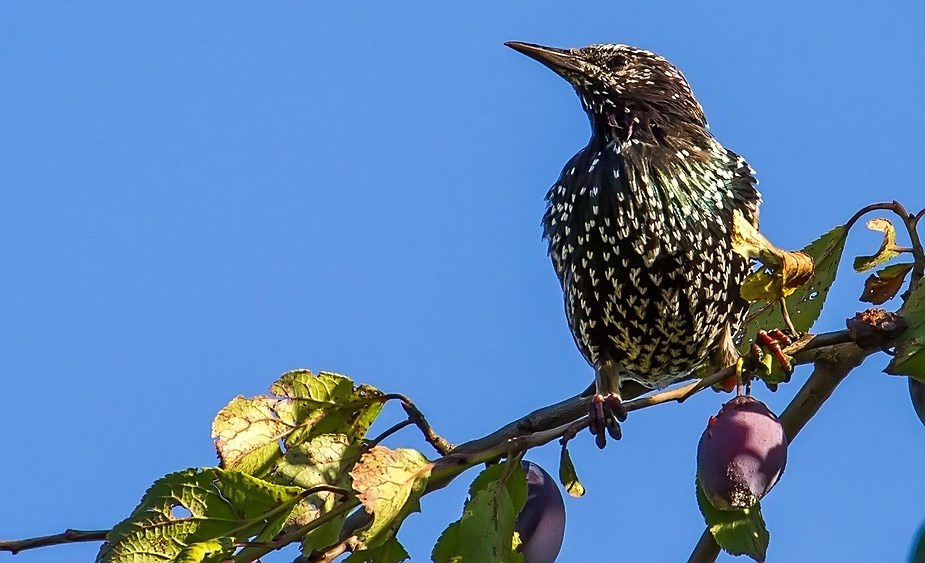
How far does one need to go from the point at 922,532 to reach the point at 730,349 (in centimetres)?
304

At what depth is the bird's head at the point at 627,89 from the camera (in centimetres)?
452

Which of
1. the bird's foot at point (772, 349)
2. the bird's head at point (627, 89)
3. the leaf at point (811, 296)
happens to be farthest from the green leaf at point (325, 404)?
the bird's head at point (627, 89)

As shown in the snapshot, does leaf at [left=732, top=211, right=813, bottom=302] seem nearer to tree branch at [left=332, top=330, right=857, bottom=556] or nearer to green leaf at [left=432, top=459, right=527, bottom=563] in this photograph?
tree branch at [left=332, top=330, right=857, bottom=556]

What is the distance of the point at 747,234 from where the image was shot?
315 centimetres

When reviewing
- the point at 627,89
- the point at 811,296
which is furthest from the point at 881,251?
the point at 627,89

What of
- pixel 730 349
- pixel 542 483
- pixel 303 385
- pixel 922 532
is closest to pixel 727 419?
pixel 542 483

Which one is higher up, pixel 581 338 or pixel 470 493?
pixel 581 338

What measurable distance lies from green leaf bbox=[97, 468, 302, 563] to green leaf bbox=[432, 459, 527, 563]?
37 cm

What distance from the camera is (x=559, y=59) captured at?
4707 millimetres

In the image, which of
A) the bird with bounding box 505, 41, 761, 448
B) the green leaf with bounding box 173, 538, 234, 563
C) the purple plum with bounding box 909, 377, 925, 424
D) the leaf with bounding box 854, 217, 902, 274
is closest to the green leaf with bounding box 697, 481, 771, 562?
the purple plum with bounding box 909, 377, 925, 424

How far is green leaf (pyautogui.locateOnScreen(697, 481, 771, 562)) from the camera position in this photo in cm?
284

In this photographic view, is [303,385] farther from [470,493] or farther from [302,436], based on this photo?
[470,493]

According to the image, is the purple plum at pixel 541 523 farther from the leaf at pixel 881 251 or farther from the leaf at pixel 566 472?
the leaf at pixel 881 251

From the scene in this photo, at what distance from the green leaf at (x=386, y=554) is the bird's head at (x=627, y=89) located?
7.10ft
